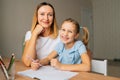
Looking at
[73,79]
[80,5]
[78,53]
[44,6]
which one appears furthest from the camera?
[80,5]

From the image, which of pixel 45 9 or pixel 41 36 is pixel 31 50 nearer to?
pixel 41 36

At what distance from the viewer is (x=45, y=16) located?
68.6 inches

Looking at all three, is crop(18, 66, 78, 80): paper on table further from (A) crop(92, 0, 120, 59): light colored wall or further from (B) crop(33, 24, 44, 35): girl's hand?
(A) crop(92, 0, 120, 59): light colored wall

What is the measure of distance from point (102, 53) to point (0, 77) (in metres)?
5.56

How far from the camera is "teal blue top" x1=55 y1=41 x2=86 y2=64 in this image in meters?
1.55

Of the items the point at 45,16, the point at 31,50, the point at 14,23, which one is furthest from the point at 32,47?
the point at 14,23

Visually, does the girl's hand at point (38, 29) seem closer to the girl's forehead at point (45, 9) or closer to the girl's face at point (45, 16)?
the girl's face at point (45, 16)

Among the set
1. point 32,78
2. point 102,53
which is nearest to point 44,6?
point 32,78

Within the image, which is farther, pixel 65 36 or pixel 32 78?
pixel 65 36

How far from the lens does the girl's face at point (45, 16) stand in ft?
5.73

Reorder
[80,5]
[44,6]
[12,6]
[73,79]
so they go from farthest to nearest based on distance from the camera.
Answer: [80,5] < [12,6] < [44,6] < [73,79]

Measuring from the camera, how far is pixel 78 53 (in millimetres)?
1575

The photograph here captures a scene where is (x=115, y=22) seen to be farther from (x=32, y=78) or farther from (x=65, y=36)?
(x=32, y=78)

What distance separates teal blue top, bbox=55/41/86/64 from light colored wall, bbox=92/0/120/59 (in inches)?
186
